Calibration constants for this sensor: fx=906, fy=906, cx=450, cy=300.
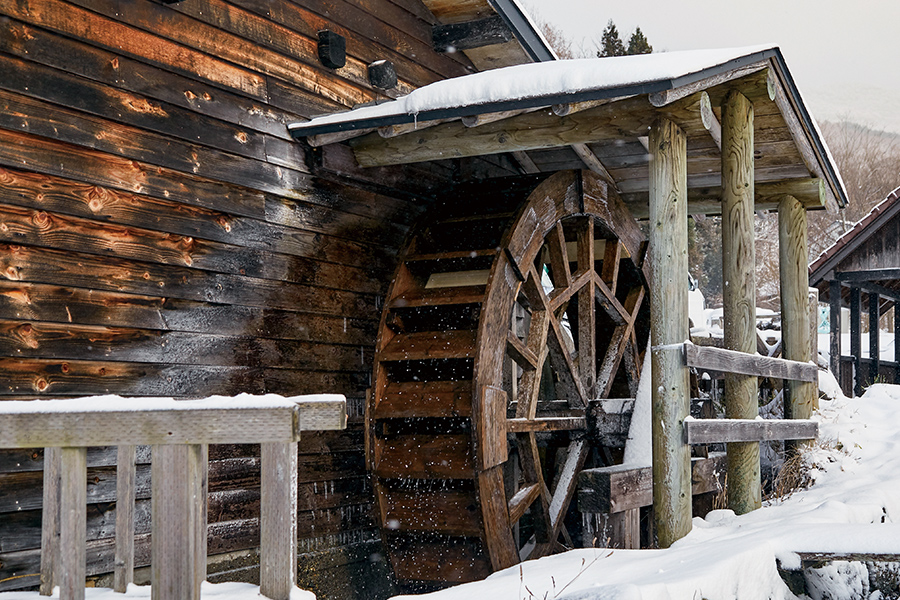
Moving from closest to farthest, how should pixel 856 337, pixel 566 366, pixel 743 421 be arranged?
pixel 743 421 < pixel 566 366 < pixel 856 337

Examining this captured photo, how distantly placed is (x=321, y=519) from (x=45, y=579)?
2.55 meters

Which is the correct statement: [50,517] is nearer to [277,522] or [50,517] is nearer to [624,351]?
[277,522]

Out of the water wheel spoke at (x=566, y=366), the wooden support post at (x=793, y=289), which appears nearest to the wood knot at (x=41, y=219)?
the water wheel spoke at (x=566, y=366)

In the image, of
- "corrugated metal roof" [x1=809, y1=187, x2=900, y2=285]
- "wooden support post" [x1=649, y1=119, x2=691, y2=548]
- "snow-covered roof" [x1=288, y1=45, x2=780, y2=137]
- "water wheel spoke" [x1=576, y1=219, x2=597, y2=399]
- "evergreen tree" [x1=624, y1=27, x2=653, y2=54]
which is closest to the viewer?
"snow-covered roof" [x1=288, y1=45, x2=780, y2=137]

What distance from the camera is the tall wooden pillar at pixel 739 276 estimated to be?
18.3 feet

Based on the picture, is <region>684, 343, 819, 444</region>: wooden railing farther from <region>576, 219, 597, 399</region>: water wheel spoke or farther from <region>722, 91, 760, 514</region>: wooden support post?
<region>576, 219, 597, 399</region>: water wheel spoke

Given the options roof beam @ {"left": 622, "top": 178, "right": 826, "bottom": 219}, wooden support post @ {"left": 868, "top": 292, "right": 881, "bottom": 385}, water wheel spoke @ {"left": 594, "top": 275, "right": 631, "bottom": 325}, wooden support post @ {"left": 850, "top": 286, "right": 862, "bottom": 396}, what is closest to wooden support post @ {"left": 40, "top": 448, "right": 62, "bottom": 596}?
water wheel spoke @ {"left": 594, "top": 275, "right": 631, "bottom": 325}

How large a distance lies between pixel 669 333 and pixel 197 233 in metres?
2.55

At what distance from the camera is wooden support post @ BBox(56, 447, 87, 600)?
8.30ft

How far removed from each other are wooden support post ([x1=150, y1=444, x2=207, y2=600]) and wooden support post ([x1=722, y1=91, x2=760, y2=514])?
13.0 feet

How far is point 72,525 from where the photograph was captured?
101 inches

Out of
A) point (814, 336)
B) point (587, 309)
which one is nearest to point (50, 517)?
point (587, 309)

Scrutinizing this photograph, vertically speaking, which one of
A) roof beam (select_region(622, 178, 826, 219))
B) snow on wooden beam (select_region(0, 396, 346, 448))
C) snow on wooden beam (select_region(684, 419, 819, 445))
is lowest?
snow on wooden beam (select_region(684, 419, 819, 445))

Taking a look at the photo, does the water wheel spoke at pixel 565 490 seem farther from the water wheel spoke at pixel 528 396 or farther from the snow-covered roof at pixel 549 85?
the snow-covered roof at pixel 549 85
